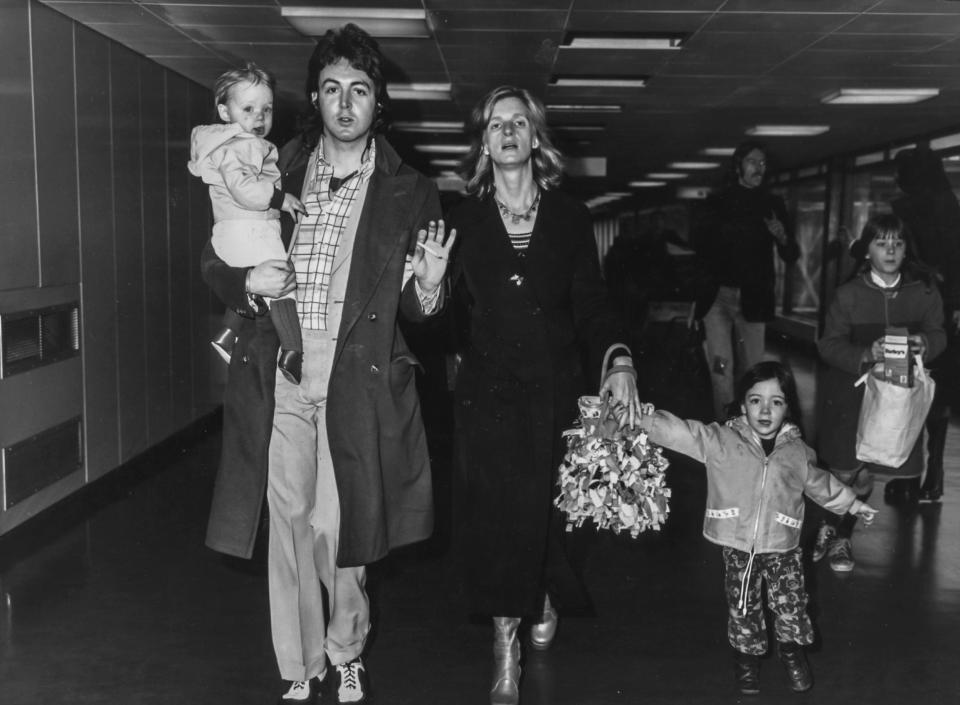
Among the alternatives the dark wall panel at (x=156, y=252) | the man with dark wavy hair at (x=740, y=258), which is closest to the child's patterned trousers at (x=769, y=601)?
the man with dark wavy hair at (x=740, y=258)

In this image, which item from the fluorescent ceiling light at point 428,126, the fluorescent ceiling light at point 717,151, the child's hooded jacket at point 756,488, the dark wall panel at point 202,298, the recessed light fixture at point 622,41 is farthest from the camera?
the fluorescent ceiling light at point 717,151

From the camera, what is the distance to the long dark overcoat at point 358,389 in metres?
2.78

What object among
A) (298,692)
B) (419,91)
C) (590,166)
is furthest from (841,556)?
(590,166)

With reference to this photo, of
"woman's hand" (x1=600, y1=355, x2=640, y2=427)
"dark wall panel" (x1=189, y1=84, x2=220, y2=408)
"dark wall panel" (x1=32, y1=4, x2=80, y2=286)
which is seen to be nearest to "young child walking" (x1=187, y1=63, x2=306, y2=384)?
"woman's hand" (x1=600, y1=355, x2=640, y2=427)

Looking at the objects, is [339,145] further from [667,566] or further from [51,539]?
[51,539]

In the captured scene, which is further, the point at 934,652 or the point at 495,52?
the point at 495,52

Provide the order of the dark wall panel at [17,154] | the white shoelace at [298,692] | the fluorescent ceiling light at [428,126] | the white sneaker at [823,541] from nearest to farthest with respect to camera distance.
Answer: the white shoelace at [298,692], the white sneaker at [823,541], the dark wall panel at [17,154], the fluorescent ceiling light at [428,126]

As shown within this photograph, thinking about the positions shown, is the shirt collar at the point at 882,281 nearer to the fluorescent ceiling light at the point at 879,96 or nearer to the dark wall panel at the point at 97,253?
the dark wall panel at the point at 97,253

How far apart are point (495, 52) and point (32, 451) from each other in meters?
3.78

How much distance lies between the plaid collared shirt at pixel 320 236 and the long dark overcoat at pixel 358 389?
0.05 meters

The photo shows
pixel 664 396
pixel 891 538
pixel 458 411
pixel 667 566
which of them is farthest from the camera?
pixel 664 396

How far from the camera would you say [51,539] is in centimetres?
494

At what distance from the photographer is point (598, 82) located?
827cm

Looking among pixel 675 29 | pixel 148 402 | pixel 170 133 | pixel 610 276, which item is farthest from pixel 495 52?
pixel 610 276
